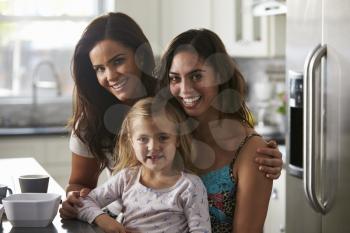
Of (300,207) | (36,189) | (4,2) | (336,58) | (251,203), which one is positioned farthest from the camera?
(4,2)

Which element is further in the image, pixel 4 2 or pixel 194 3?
pixel 4 2

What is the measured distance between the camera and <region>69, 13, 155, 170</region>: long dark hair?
2.21 meters

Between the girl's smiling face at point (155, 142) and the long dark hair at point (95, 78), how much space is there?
366 mm

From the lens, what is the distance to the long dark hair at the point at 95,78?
221 centimetres

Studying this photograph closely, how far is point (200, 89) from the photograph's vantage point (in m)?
1.88

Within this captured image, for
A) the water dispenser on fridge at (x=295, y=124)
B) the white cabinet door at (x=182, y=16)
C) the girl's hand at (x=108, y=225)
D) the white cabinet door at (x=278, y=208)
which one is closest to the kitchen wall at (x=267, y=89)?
the white cabinet door at (x=182, y=16)

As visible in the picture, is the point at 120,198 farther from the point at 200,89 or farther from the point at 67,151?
the point at 67,151

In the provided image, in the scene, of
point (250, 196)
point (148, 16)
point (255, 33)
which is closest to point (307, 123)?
point (250, 196)

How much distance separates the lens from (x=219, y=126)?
6.49 ft

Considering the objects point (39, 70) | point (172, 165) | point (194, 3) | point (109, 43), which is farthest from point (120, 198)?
point (39, 70)

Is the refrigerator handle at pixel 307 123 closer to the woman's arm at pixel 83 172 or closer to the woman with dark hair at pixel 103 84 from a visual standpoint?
the woman with dark hair at pixel 103 84

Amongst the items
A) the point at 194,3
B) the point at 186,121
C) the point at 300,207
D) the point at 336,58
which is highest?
the point at 194,3

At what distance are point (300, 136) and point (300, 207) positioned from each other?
294 millimetres

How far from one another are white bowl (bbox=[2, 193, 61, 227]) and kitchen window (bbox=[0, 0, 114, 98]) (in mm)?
3434
